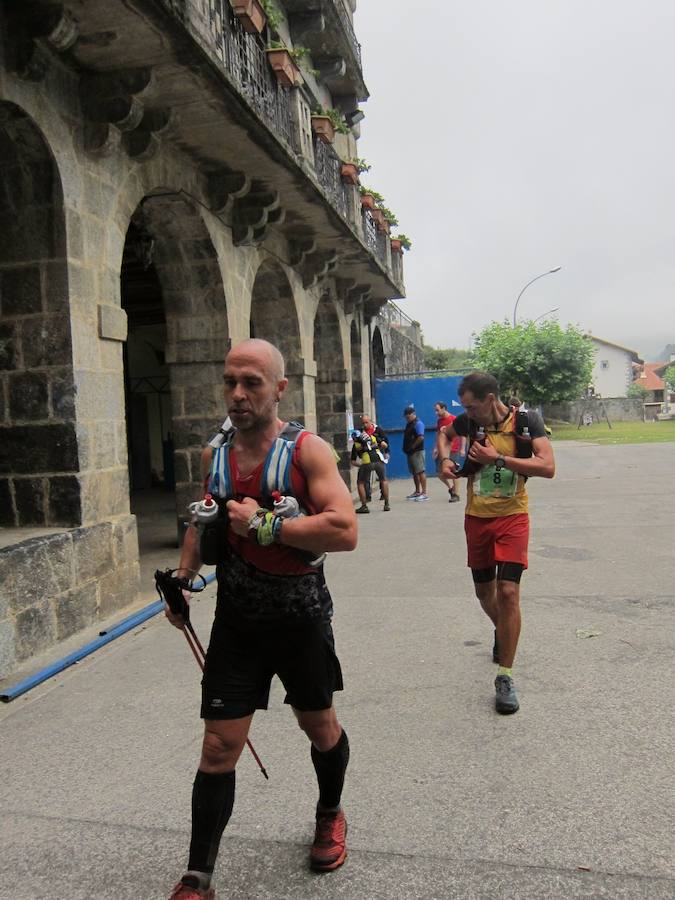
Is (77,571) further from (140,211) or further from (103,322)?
(140,211)

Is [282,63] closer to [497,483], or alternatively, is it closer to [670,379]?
[497,483]

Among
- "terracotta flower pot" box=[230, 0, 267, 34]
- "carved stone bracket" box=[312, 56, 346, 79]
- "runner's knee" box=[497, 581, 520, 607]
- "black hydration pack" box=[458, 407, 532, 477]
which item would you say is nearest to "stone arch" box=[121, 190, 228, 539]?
"terracotta flower pot" box=[230, 0, 267, 34]

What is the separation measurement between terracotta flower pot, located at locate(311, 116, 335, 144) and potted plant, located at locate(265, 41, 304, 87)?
1298 mm

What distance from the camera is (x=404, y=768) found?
3111 mm

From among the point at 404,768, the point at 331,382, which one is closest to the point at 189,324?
the point at 331,382

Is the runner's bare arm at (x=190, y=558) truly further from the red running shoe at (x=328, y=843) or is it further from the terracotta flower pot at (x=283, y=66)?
the terracotta flower pot at (x=283, y=66)

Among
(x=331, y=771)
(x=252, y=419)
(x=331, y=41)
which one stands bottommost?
Answer: (x=331, y=771)


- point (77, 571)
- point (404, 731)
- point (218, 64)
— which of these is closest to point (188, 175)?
point (218, 64)

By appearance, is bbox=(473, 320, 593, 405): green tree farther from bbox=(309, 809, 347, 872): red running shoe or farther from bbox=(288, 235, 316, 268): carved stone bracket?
bbox=(309, 809, 347, 872): red running shoe

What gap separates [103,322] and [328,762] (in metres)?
4.24

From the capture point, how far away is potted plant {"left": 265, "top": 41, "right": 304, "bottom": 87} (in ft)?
28.3

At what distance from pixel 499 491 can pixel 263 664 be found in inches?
79.2

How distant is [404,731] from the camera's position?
3.47m

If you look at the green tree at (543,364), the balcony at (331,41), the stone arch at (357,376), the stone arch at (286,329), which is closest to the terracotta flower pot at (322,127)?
the stone arch at (286,329)
